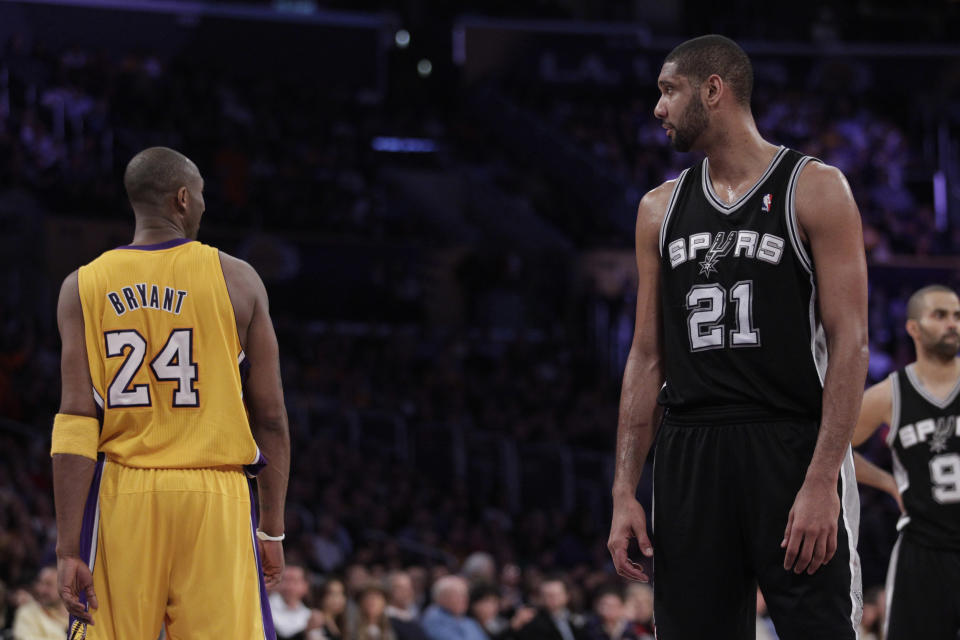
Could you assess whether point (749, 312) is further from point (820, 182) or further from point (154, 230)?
point (154, 230)

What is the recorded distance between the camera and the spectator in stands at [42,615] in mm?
9195

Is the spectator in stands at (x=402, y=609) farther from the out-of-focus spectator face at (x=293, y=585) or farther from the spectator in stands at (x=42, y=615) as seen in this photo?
the spectator in stands at (x=42, y=615)

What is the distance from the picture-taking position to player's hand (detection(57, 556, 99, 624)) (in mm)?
4305

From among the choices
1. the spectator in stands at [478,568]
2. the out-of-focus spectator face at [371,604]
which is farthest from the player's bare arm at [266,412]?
the spectator in stands at [478,568]

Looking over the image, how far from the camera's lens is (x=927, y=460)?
6.32m

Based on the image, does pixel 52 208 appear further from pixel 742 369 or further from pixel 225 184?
pixel 742 369

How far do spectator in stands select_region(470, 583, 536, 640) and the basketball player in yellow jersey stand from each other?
23.3 ft

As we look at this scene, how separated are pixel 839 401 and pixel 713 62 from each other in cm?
109

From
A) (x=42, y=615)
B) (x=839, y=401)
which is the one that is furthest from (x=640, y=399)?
(x=42, y=615)

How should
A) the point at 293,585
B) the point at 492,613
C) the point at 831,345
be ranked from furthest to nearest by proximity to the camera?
the point at 492,613, the point at 293,585, the point at 831,345

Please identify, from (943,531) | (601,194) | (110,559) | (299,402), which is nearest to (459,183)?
(601,194)

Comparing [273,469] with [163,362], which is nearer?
[163,362]

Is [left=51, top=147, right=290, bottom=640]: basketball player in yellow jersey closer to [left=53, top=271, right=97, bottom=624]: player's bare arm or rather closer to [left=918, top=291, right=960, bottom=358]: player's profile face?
[left=53, top=271, right=97, bottom=624]: player's bare arm

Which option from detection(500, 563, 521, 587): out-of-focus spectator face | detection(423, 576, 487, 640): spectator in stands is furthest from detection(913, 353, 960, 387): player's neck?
detection(500, 563, 521, 587): out-of-focus spectator face
